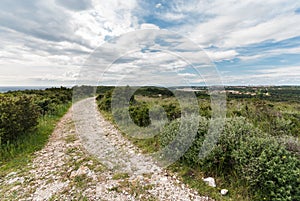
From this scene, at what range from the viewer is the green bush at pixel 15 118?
5676 millimetres

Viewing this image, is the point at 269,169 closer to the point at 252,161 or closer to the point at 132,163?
the point at 252,161

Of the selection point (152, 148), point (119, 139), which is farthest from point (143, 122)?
point (152, 148)

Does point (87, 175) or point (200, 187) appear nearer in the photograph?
point (200, 187)

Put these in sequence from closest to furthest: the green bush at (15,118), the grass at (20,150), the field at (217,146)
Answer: the field at (217,146)
the grass at (20,150)
the green bush at (15,118)

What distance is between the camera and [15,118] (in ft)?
19.5

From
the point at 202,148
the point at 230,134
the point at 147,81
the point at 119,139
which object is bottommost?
the point at 119,139

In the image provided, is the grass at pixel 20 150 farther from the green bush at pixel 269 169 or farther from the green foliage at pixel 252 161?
the green bush at pixel 269 169

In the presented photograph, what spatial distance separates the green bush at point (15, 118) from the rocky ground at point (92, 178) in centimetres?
124

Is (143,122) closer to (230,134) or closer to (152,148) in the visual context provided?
(152,148)

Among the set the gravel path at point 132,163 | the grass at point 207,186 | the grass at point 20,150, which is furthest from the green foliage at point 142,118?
the grass at point 20,150

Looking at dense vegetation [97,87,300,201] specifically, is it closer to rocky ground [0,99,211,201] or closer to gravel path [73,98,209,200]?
gravel path [73,98,209,200]

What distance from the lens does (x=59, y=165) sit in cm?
457

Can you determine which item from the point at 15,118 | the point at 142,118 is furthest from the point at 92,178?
the point at 142,118

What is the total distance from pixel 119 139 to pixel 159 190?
3721 mm
